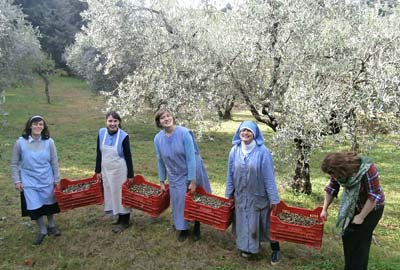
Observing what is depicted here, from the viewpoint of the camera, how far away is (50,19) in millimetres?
39875

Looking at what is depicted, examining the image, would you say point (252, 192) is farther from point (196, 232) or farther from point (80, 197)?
point (80, 197)

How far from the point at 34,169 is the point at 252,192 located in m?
2.90

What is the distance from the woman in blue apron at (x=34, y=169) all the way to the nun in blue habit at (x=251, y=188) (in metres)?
2.49

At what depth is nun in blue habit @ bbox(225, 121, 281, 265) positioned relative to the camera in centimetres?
485

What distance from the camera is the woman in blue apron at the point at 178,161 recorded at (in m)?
5.35

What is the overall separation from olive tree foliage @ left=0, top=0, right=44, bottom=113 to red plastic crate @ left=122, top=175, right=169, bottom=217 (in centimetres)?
935

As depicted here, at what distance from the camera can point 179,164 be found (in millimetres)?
5453

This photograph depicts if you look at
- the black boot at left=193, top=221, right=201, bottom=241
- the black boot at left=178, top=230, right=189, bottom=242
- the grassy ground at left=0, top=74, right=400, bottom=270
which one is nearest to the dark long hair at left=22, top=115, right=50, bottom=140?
the grassy ground at left=0, top=74, right=400, bottom=270

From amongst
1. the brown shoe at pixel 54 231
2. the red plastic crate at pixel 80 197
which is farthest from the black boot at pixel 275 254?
the brown shoe at pixel 54 231

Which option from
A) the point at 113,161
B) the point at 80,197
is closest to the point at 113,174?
the point at 113,161

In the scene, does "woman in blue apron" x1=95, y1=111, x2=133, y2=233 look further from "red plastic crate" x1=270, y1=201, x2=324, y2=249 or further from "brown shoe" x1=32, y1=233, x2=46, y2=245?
"red plastic crate" x1=270, y1=201, x2=324, y2=249

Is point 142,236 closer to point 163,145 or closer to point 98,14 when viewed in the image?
point 163,145

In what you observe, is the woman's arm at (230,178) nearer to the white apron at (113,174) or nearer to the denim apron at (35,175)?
the white apron at (113,174)

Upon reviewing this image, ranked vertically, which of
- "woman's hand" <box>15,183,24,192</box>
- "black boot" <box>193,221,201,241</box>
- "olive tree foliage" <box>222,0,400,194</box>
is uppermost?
"olive tree foliage" <box>222,0,400,194</box>
